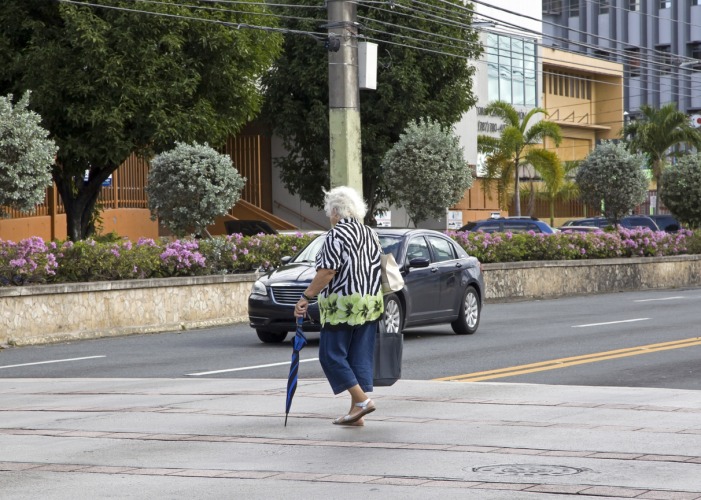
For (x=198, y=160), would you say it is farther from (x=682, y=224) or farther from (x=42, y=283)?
(x=682, y=224)

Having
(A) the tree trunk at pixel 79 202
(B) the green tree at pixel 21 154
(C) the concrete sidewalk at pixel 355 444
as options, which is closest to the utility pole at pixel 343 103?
(B) the green tree at pixel 21 154

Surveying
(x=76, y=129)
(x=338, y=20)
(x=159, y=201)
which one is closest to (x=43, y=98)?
(x=76, y=129)

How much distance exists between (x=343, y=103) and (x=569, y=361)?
8.58m

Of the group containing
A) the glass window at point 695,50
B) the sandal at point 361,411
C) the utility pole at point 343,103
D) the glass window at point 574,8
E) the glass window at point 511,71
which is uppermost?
the glass window at point 574,8

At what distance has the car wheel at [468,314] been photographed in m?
19.4

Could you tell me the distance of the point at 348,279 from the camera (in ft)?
32.5

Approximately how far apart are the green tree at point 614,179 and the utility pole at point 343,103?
A: 62.8 feet

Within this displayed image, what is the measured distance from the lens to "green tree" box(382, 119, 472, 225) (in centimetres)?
3556

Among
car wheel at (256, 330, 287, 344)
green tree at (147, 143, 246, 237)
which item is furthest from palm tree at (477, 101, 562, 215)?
car wheel at (256, 330, 287, 344)

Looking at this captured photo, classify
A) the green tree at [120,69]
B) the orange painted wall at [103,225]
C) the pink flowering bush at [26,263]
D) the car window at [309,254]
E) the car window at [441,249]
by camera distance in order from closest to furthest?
1. the car window at [309,254]
2. the car window at [441,249]
3. the pink flowering bush at [26,263]
4. the green tree at [120,69]
5. the orange painted wall at [103,225]

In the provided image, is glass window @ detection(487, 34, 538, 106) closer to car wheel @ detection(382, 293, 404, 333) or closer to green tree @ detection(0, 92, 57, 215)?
green tree @ detection(0, 92, 57, 215)

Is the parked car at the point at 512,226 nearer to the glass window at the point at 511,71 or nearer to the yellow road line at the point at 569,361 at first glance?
the yellow road line at the point at 569,361

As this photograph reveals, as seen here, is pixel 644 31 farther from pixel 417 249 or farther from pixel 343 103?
pixel 417 249

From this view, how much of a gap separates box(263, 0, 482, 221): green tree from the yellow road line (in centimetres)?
2849
